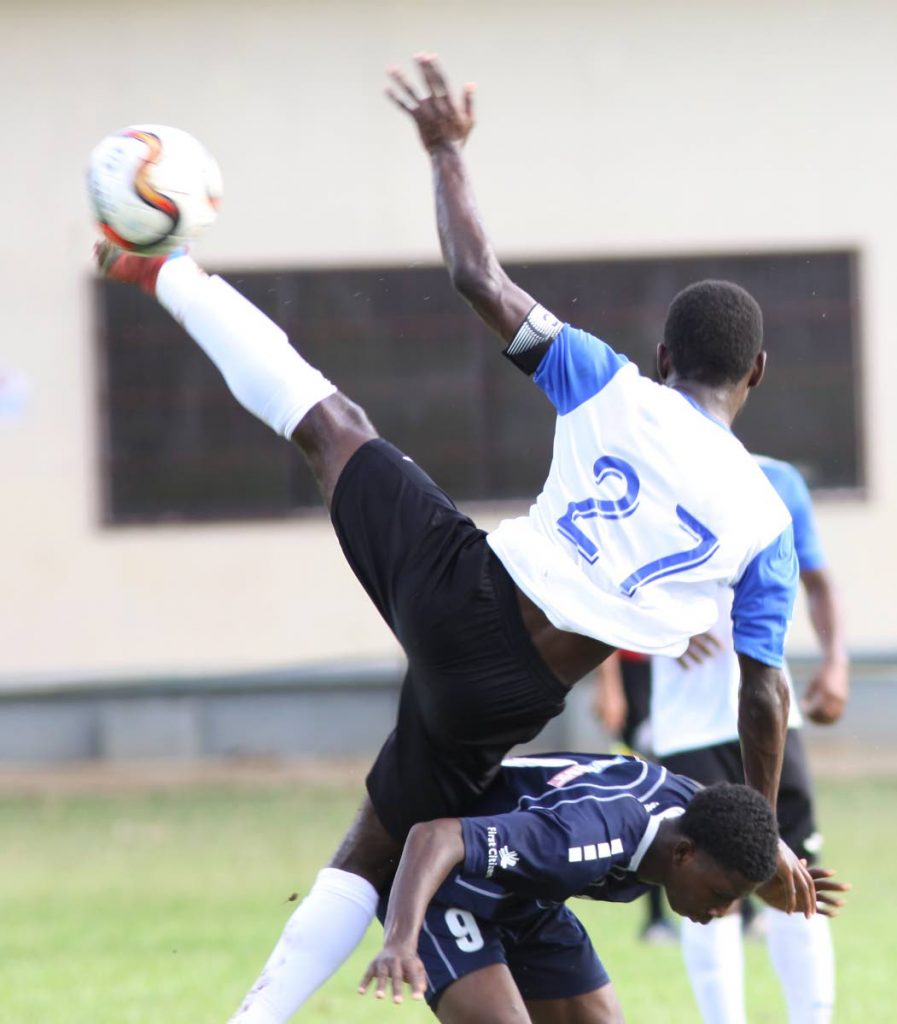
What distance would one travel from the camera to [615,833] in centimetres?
434

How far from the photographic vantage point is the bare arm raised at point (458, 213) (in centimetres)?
458

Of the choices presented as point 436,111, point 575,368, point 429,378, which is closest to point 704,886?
point 575,368

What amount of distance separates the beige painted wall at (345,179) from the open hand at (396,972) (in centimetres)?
1039

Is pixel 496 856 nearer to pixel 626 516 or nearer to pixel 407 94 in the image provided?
pixel 626 516

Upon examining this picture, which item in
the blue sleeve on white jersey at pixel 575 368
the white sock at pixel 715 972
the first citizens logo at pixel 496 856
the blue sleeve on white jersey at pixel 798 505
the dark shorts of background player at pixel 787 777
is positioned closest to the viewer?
the first citizens logo at pixel 496 856

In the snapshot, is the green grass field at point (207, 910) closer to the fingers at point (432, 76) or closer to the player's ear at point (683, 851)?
the player's ear at point (683, 851)

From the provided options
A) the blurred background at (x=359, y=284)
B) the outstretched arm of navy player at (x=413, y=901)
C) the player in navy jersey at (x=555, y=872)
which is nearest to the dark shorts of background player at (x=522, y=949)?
the player in navy jersey at (x=555, y=872)

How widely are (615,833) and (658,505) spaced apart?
792 millimetres

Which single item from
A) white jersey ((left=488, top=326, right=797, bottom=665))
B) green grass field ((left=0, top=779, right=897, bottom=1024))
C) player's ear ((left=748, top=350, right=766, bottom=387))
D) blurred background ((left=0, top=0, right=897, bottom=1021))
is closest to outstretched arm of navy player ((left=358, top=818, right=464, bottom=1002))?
white jersey ((left=488, top=326, right=797, bottom=665))

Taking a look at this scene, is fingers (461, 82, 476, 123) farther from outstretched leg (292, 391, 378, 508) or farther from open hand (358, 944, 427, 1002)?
open hand (358, 944, 427, 1002)

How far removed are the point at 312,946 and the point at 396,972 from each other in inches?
31.5

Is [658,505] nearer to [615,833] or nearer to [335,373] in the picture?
[615,833]

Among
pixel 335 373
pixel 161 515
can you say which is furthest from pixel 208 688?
pixel 335 373

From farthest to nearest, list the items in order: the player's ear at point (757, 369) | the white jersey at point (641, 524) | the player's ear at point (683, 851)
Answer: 1. the player's ear at point (757, 369)
2. the white jersey at point (641, 524)
3. the player's ear at point (683, 851)
